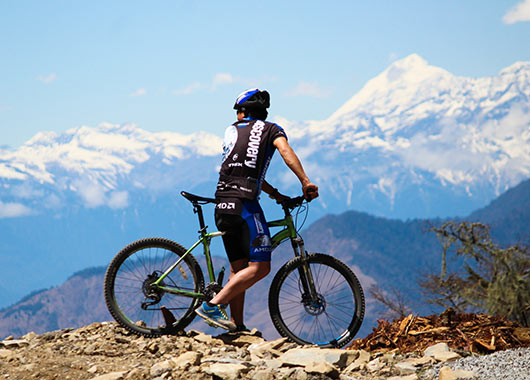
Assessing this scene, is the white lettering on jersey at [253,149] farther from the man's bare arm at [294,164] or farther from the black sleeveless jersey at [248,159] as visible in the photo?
the man's bare arm at [294,164]

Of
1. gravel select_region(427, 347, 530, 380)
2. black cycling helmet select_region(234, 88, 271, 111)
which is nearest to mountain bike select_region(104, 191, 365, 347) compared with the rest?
black cycling helmet select_region(234, 88, 271, 111)

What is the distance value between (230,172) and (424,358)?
8.37 feet

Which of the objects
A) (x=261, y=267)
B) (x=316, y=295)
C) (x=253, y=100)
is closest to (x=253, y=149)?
(x=253, y=100)

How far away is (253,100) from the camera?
22.2 ft

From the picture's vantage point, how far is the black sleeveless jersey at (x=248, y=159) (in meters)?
6.39

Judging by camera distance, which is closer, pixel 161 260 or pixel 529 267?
pixel 161 260

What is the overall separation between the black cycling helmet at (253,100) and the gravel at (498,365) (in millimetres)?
3113

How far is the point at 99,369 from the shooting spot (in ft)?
19.5

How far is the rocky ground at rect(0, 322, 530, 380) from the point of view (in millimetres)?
5305

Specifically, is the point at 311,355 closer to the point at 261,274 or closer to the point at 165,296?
the point at 261,274

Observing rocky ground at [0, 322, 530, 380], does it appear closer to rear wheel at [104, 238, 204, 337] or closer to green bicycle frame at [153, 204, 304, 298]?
rear wheel at [104, 238, 204, 337]

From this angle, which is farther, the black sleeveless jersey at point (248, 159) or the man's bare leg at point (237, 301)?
the man's bare leg at point (237, 301)

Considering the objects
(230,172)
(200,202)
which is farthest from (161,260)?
(230,172)

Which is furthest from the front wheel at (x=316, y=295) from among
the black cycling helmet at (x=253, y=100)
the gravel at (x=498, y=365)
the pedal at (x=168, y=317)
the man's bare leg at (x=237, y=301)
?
the black cycling helmet at (x=253, y=100)
